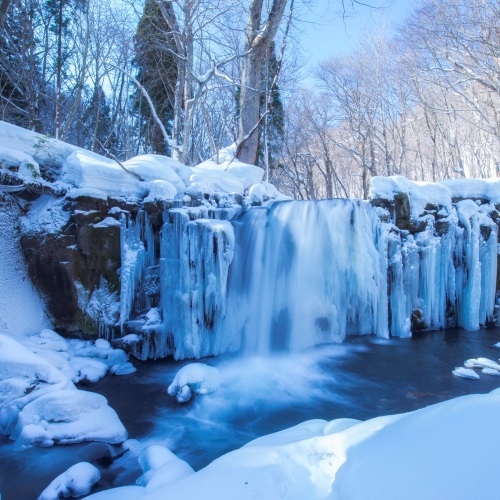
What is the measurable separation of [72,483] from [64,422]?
843mm

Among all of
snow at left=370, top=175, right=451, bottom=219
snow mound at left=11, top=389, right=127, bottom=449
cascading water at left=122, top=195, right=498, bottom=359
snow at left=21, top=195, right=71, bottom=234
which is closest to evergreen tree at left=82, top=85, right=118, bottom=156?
snow at left=21, top=195, right=71, bottom=234

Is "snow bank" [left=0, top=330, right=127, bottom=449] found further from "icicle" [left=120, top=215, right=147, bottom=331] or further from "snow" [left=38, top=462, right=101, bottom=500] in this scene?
"icicle" [left=120, top=215, right=147, bottom=331]

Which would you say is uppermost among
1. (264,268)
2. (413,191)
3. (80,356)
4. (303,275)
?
(413,191)

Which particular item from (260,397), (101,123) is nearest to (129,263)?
(260,397)

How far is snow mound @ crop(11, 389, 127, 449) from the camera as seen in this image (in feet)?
9.47

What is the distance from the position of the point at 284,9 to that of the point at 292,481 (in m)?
10.1

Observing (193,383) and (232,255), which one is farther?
(232,255)

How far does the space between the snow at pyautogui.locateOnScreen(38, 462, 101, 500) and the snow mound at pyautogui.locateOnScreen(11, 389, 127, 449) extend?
1.80 ft

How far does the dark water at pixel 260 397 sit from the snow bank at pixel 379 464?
90 cm

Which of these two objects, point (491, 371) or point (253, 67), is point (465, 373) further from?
point (253, 67)

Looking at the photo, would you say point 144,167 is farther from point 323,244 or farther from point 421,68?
point 421,68

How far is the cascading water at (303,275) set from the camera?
17.1 ft

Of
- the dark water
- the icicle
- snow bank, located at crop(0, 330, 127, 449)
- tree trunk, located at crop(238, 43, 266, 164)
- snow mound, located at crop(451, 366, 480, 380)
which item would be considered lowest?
the dark water

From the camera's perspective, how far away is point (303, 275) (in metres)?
5.96
